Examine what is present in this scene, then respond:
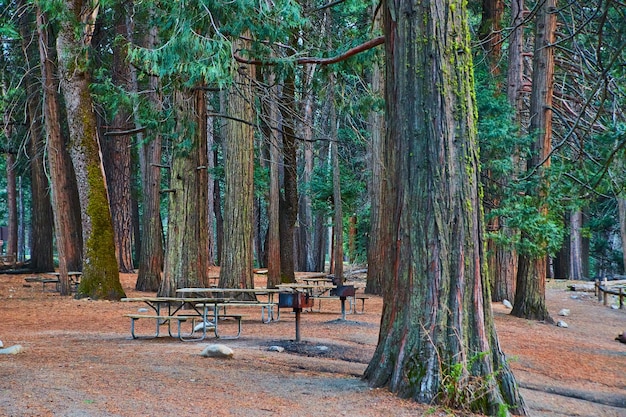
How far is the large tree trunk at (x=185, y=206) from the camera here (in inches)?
596

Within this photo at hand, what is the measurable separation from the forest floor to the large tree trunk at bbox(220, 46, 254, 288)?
3.18ft

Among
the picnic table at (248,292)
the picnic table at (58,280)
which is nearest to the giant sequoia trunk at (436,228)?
the picnic table at (248,292)

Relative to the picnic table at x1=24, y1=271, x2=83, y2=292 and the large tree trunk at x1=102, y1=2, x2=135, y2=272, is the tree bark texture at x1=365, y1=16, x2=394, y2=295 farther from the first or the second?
the large tree trunk at x1=102, y1=2, x2=135, y2=272

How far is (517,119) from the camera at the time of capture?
19.4m

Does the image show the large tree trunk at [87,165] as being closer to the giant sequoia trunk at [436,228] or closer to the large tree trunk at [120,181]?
the large tree trunk at [120,181]

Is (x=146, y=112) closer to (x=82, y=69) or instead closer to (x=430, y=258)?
(x=82, y=69)

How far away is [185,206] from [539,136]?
8.02m

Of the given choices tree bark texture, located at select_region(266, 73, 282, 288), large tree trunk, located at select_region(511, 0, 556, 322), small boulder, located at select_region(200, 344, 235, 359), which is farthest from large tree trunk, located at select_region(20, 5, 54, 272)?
small boulder, located at select_region(200, 344, 235, 359)

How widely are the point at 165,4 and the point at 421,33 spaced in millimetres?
7175

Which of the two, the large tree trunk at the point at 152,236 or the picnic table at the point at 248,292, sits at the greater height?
the large tree trunk at the point at 152,236

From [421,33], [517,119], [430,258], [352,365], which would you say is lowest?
[352,365]

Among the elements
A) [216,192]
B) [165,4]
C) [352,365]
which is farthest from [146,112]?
[216,192]

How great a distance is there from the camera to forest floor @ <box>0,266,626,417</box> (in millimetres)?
6602

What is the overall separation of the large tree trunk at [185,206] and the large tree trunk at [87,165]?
9.88 ft
